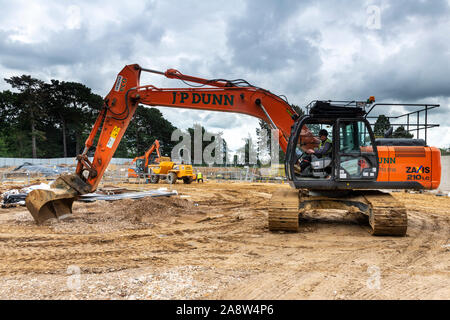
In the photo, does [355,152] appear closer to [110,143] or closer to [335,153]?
[335,153]

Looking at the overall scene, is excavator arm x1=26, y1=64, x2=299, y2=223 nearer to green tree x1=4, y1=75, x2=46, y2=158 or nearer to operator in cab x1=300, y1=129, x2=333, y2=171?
operator in cab x1=300, y1=129, x2=333, y2=171

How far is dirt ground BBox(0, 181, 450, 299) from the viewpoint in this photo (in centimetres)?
346

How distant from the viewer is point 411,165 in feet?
20.7

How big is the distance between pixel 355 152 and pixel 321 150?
65 centimetres

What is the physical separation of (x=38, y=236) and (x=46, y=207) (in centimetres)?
131

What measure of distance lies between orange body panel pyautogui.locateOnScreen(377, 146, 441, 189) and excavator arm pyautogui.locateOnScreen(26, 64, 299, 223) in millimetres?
2081

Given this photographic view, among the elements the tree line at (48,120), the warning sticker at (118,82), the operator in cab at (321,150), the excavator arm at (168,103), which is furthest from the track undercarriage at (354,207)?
the tree line at (48,120)

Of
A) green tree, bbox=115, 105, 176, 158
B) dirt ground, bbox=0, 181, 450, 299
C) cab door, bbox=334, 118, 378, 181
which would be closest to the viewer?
dirt ground, bbox=0, 181, 450, 299

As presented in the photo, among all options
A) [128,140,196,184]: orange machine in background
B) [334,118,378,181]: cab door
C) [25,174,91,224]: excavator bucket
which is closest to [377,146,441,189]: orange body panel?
[334,118,378,181]: cab door

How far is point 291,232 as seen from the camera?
6.54 metres

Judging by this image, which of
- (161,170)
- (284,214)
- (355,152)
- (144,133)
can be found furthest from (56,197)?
(144,133)

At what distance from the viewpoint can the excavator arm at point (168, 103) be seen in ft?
24.2

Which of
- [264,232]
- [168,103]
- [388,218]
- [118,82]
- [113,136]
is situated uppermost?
[118,82]
